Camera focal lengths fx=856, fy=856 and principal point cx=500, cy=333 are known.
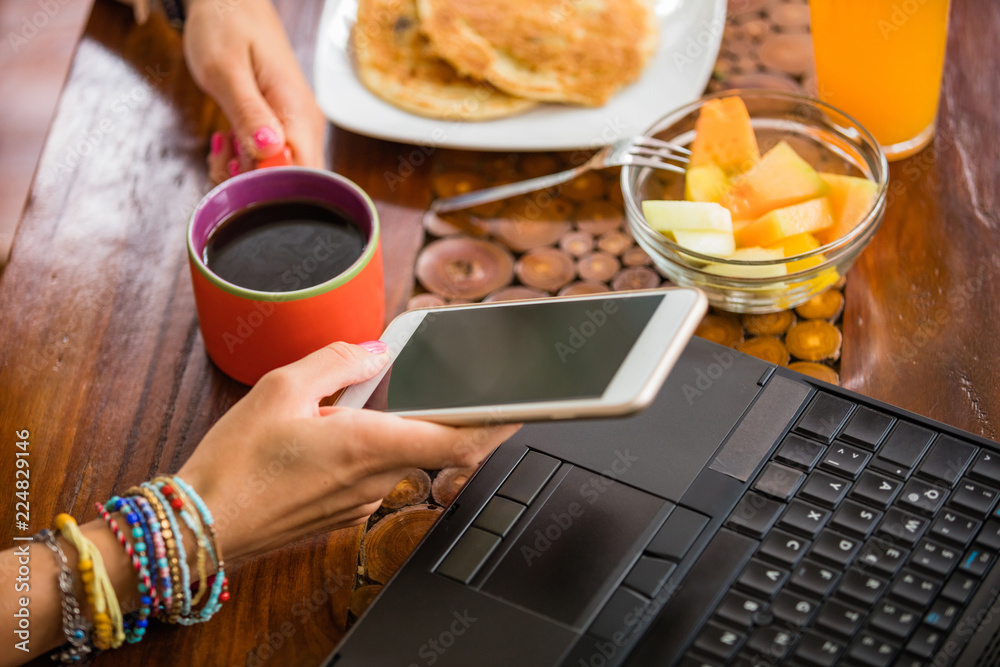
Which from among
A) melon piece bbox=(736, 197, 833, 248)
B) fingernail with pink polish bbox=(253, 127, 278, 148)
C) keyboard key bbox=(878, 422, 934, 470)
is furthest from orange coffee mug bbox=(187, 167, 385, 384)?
keyboard key bbox=(878, 422, 934, 470)

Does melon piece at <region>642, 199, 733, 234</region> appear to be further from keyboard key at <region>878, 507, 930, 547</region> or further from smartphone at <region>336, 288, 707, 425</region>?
keyboard key at <region>878, 507, 930, 547</region>

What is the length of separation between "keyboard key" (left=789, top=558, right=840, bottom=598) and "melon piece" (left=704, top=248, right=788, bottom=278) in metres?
0.27

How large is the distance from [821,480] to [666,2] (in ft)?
2.31

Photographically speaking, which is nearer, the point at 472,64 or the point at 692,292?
the point at 692,292

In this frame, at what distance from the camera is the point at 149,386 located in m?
0.82

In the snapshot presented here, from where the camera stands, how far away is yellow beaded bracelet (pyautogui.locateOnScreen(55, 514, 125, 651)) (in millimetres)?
614

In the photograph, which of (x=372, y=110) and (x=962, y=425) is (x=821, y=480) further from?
(x=372, y=110)

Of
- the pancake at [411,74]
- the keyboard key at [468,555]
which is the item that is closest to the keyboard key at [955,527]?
the keyboard key at [468,555]

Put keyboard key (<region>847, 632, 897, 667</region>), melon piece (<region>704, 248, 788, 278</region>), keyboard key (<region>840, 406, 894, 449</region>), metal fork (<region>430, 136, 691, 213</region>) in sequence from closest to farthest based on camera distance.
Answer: keyboard key (<region>847, 632, 897, 667</region>)
keyboard key (<region>840, 406, 894, 449</region>)
melon piece (<region>704, 248, 788, 278</region>)
metal fork (<region>430, 136, 691, 213</region>)

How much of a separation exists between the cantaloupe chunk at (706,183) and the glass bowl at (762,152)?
0.05 metres

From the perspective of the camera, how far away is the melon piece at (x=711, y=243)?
802 millimetres

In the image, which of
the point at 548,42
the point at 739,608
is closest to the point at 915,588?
the point at 739,608

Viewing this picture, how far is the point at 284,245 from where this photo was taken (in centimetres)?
79

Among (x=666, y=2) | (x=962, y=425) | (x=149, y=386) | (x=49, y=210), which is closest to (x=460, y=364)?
(x=149, y=386)
